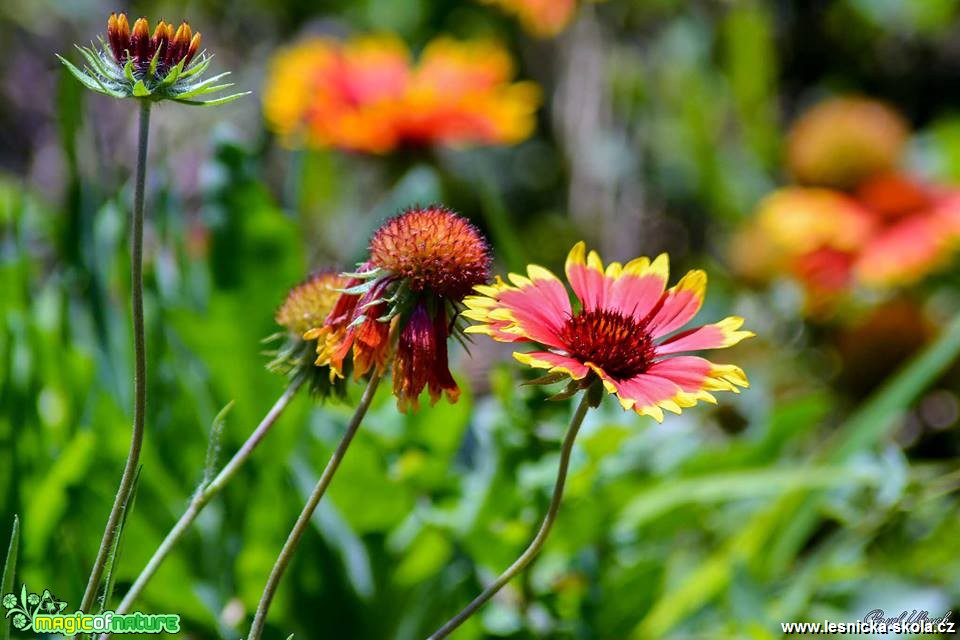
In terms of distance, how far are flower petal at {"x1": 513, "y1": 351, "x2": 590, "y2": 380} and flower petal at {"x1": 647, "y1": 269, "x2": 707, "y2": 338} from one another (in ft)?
0.23

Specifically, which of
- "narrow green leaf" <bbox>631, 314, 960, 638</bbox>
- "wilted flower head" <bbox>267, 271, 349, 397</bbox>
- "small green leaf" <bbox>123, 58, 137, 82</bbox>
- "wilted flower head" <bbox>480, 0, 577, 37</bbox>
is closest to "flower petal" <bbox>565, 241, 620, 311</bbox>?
"wilted flower head" <bbox>267, 271, 349, 397</bbox>

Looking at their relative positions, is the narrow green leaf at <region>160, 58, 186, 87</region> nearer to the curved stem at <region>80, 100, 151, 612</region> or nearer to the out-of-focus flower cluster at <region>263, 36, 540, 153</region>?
the curved stem at <region>80, 100, 151, 612</region>

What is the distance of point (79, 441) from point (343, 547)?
0.22 metres

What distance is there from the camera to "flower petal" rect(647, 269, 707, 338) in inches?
20.0

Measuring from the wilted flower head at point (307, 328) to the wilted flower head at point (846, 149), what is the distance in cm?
118

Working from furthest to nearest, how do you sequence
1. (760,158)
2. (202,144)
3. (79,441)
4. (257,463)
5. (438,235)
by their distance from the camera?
(202,144) < (760,158) < (257,463) < (79,441) < (438,235)

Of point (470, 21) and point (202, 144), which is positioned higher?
point (470, 21)

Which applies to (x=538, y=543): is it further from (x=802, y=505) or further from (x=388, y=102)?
(x=388, y=102)

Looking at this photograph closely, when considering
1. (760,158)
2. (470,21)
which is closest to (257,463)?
(760,158)

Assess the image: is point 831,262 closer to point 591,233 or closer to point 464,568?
point 591,233

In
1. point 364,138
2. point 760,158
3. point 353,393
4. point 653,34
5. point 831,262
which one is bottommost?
point 353,393

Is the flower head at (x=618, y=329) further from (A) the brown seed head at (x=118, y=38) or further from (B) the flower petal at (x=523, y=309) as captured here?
(A) the brown seed head at (x=118, y=38)

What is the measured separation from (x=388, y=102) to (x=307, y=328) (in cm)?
90

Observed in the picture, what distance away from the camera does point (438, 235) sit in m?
0.46
